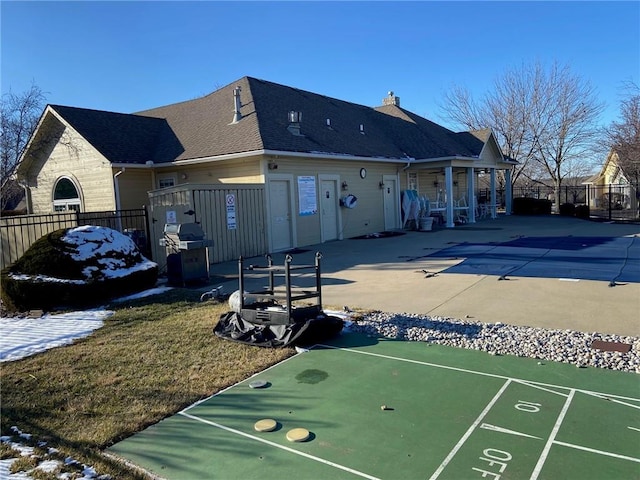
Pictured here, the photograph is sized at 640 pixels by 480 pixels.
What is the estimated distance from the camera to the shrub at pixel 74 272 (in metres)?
7.80

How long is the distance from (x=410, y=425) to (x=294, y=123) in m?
13.3

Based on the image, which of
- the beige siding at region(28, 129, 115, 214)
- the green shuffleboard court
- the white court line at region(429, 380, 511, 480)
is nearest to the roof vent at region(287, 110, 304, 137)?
the beige siding at region(28, 129, 115, 214)

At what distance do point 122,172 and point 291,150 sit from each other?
5602 mm

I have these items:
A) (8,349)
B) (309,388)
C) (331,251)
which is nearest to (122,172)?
(331,251)

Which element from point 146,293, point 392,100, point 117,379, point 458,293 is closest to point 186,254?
point 146,293

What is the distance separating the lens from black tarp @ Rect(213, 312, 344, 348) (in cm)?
546

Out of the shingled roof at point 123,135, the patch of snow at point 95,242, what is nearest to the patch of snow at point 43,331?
the patch of snow at point 95,242

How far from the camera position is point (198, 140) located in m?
15.7

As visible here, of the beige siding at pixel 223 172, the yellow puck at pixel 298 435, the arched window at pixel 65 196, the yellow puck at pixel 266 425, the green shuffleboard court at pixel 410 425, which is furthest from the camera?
the arched window at pixel 65 196

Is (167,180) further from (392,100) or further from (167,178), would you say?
(392,100)

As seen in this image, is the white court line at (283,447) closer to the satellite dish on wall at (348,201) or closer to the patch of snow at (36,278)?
the patch of snow at (36,278)

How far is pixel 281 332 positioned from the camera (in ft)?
18.3

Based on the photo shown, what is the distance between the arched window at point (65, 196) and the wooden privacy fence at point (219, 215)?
6381mm

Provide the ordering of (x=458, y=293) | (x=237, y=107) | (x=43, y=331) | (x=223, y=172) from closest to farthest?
(x=43, y=331) < (x=458, y=293) < (x=223, y=172) < (x=237, y=107)
